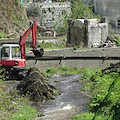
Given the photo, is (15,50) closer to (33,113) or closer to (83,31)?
(33,113)

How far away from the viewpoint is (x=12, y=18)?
126ft

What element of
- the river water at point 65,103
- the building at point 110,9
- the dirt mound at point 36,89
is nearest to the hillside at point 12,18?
the building at point 110,9

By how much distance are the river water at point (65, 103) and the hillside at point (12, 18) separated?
17.0 metres

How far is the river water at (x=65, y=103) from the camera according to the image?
1372 centimetres

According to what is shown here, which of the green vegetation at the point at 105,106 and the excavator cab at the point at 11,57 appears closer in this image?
the green vegetation at the point at 105,106

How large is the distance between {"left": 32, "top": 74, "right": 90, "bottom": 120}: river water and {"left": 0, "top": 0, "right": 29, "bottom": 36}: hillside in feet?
55.9

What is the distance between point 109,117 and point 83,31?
835 inches

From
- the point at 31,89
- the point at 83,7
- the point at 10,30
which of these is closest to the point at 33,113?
the point at 31,89

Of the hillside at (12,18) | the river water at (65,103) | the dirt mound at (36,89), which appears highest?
the hillside at (12,18)

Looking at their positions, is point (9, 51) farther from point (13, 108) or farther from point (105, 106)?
point (105, 106)

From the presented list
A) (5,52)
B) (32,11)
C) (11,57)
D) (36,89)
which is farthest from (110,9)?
(36,89)

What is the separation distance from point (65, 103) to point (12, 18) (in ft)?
78.8

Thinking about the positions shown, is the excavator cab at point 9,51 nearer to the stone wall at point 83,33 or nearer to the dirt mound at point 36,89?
the dirt mound at point 36,89

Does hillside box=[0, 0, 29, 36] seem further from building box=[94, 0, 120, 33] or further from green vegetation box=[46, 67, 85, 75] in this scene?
building box=[94, 0, 120, 33]
